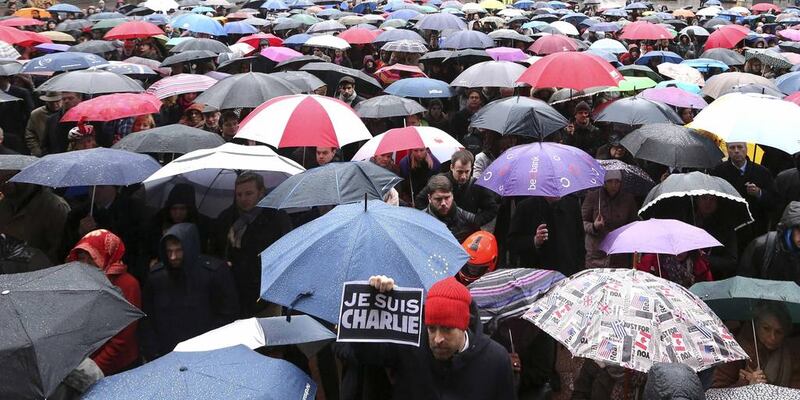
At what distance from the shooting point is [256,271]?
6000 millimetres

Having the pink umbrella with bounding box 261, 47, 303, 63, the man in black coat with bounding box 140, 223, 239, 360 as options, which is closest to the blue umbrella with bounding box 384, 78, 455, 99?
the pink umbrella with bounding box 261, 47, 303, 63

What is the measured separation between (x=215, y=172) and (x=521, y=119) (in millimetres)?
2840

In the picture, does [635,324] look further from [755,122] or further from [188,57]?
[188,57]

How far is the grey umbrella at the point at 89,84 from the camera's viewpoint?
8852 millimetres

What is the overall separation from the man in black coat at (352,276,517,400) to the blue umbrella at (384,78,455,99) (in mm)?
6429

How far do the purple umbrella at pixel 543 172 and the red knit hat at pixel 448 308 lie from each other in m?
2.64

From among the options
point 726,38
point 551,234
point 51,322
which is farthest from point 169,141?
point 726,38

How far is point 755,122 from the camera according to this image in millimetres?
6852

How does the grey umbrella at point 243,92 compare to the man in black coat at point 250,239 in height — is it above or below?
above

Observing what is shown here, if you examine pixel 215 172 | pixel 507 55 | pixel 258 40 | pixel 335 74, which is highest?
pixel 215 172

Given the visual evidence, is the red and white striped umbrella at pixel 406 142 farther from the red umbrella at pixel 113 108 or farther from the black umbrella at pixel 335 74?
the black umbrella at pixel 335 74

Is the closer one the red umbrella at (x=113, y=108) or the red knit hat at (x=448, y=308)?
the red knit hat at (x=448, y=308)

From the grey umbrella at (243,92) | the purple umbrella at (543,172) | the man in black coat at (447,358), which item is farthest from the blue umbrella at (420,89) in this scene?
the man in black coat at (447,358)

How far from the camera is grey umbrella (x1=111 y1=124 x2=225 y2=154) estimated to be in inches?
279
